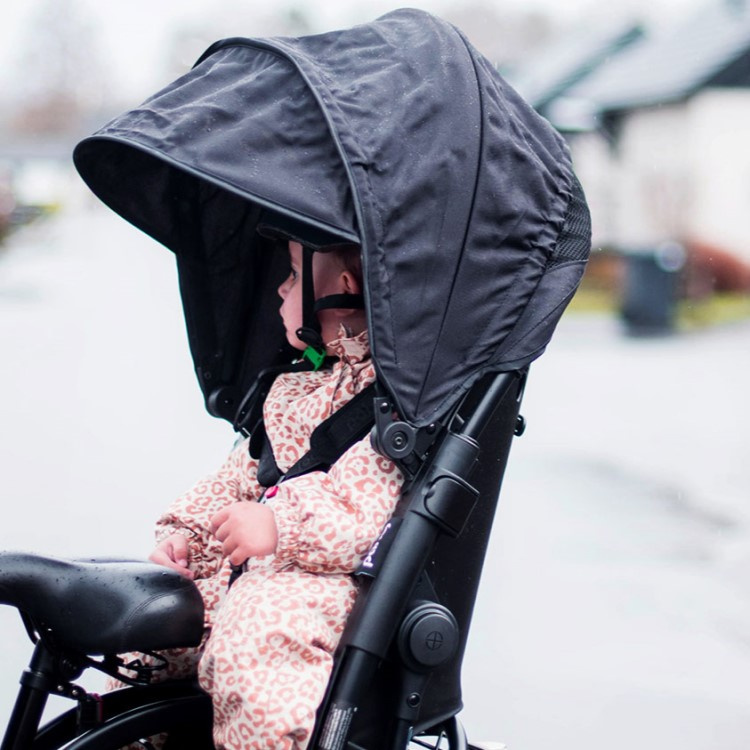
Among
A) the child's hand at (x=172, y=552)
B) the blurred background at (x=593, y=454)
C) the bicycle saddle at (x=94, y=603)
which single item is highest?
the bicycle saddle at (x=94, y=603)

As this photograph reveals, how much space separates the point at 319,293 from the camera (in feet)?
8.46

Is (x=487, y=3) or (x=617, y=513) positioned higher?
(x=487, y=3)

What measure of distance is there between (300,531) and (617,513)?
18.1 ft

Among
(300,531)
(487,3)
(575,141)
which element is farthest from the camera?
(487,3)

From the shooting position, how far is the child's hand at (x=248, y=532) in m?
2.24

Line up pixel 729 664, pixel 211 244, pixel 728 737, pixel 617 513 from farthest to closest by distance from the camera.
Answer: pixel 617 513, pixel 729 664, pixel 728 737, pixel 211 244

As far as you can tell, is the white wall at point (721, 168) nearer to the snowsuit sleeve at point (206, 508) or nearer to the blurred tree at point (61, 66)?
the snowsuit sleeve at point (206, 508)

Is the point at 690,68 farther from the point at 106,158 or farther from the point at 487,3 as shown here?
the point at 487,3

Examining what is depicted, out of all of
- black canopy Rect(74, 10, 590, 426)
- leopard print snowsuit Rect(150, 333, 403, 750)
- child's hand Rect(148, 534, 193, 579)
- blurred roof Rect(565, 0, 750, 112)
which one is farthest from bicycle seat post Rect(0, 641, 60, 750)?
blurred roof Rect(565, 0, 750, 112)

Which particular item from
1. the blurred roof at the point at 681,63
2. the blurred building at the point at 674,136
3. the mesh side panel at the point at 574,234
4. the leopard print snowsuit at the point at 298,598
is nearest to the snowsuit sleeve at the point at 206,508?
the leopard print snowsuit at the point at 298,598

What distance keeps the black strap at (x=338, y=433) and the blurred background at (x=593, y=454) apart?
6.22 feet

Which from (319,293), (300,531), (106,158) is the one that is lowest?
(300,531)

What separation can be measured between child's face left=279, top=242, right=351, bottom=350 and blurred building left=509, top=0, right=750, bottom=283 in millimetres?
23930

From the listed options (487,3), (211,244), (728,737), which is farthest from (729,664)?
(487,3)
